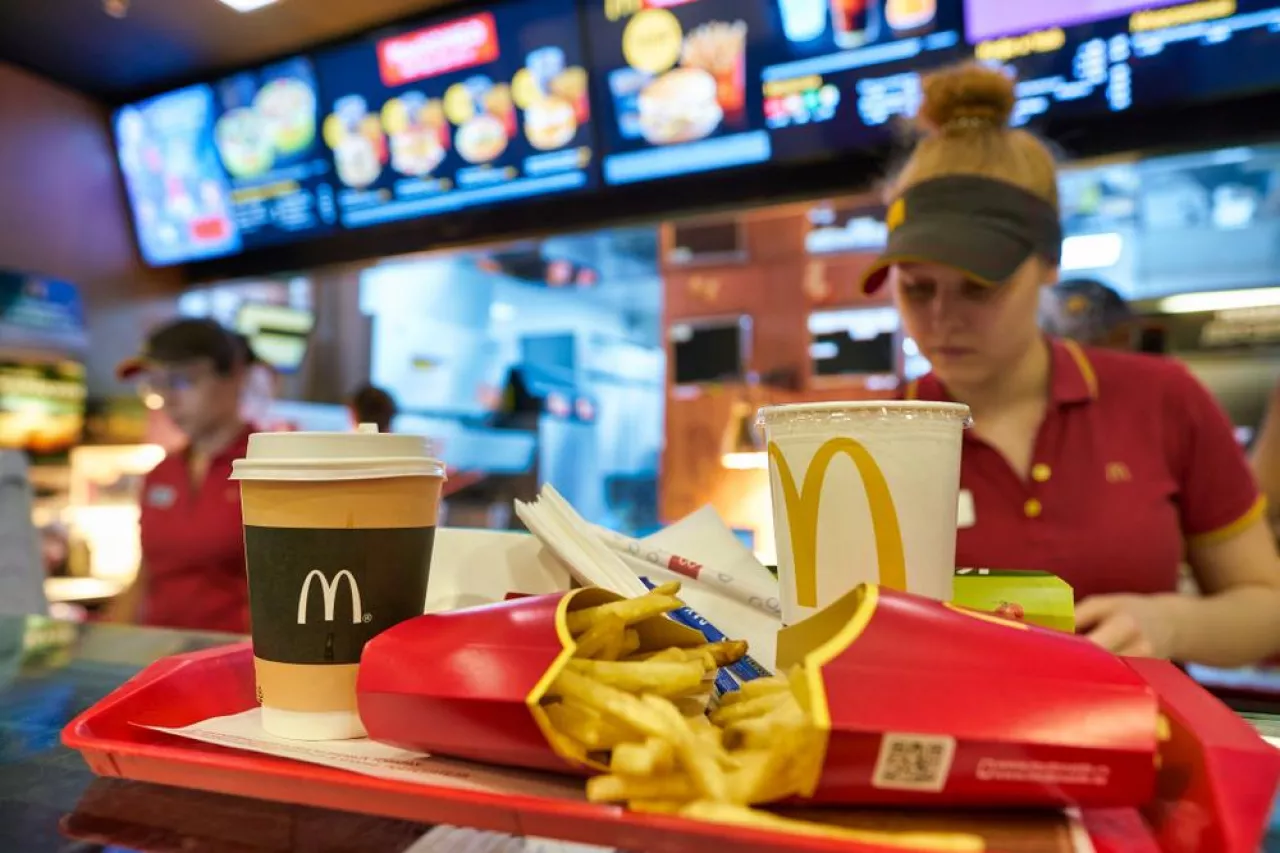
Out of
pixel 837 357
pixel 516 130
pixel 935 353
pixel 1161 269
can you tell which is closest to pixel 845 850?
pixel 935 353

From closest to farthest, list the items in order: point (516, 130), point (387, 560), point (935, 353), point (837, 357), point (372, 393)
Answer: point (387, 560), point (935, 353), point (516, 130), point (372, 393), point (837, 357)

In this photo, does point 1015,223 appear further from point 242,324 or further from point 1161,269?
point 242,324

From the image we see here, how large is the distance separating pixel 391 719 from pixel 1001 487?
1.16 metres

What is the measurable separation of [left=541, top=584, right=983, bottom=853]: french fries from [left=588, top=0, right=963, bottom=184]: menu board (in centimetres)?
220

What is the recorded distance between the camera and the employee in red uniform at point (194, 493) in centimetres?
255

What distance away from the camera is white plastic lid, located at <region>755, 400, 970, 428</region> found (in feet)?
2.41

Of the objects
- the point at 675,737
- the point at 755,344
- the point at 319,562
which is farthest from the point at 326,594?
the point at 755,344

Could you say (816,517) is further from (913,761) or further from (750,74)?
(750,74)

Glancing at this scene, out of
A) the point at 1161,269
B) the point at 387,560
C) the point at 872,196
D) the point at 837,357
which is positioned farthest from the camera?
the point at 837,357

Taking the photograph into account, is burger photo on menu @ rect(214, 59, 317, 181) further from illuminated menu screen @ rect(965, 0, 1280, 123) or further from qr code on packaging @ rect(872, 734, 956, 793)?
qr code on packaging @ rect(872, 734, 956, 793)

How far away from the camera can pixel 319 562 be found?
0.75 m

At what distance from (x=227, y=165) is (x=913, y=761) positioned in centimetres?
386

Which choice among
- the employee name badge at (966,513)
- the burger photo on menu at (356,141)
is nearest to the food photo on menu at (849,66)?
the employee name badge at (966,513)

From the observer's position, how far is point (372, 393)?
380 centimetres
